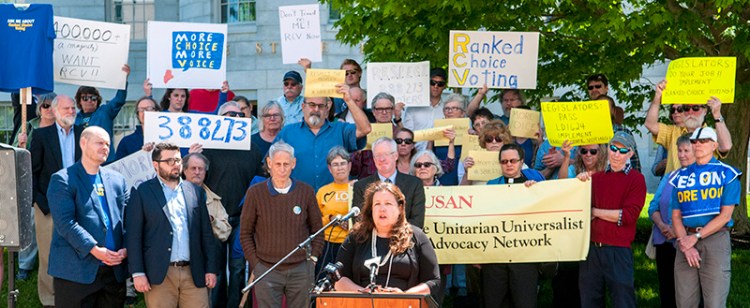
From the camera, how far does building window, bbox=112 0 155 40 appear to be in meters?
26.5

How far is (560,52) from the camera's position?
14.5 m

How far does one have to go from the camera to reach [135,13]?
26516mm

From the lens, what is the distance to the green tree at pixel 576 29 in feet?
40.4

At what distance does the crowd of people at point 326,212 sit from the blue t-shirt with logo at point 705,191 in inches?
0.5

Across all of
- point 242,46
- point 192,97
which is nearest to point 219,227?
point 192,97

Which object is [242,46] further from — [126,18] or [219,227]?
[219,227]

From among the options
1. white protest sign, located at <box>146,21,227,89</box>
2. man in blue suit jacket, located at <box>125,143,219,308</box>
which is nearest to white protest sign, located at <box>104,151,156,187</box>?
man in blue suit jacket, located at <box>125,143,219,308</box>

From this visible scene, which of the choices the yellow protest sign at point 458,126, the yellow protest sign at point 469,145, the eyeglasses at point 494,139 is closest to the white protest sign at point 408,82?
the yellow protest sign at point 458,126

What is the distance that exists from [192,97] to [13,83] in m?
2.56

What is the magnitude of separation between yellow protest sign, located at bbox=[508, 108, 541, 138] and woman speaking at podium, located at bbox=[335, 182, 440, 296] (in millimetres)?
3395

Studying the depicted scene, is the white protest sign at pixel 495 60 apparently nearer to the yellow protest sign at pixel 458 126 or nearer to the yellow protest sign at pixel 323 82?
the yellow protest sign at pixel 458 126

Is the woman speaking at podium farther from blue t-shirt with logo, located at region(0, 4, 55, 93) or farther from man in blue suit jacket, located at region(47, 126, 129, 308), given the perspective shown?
blue t-shirt with logo, located at region(0, 4, 55, 93)

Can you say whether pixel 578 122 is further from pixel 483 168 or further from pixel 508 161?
pixel 483 168

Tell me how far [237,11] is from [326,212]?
15472mm
